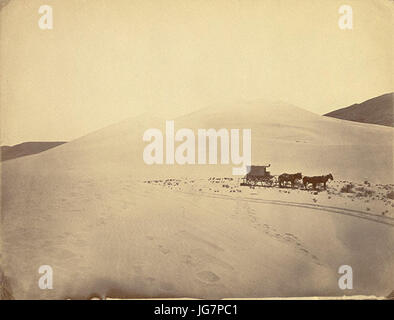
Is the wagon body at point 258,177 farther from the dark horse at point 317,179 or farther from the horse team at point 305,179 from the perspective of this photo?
the dark horse at point 317,179

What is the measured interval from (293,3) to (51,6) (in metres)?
2.20

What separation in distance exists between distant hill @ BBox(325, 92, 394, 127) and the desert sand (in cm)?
6

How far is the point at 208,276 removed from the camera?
314cm

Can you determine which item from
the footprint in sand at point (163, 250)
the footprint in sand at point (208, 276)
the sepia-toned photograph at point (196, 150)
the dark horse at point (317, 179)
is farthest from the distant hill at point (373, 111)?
the footprint in sand at point (163, 250)

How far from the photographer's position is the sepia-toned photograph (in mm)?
3158

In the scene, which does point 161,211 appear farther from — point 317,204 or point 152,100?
point 317,204

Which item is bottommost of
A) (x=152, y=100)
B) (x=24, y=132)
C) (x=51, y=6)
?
(x=24, y=132)

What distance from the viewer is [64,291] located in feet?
10.4

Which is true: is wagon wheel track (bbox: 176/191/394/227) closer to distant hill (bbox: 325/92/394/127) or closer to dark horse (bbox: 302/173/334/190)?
dark horse (bbox: 302/173/334/190)

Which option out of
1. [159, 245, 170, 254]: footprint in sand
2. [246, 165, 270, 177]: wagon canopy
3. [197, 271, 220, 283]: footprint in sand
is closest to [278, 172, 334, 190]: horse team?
[246, 165, 270, 177]: wagon canopy

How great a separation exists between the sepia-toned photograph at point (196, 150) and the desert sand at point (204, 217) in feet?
0.04

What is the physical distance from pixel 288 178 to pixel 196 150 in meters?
0.85

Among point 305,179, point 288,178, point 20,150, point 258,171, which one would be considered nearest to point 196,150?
point 258,171
